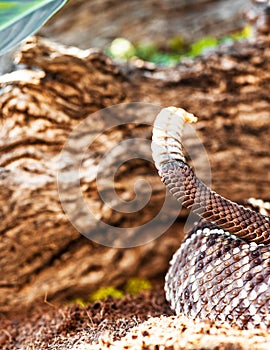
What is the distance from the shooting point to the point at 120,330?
1.31 meters

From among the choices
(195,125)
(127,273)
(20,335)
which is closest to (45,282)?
(20,335)

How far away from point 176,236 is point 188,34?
4.56ft

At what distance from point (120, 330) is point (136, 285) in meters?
0.60

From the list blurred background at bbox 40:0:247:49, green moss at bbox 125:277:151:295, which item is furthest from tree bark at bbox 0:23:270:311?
blurred background at bbox 40:0:247:49

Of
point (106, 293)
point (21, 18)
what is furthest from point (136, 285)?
point (21, 18)

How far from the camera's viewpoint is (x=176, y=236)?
1962mm

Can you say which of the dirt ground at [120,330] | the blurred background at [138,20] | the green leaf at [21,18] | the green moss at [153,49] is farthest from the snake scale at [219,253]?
the blurred background at [138,20]

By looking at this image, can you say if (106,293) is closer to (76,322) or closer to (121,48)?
(76,322)

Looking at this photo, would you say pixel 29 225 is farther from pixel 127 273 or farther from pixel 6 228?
pixel 127 273

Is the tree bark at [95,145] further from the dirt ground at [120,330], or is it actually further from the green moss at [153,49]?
the green moss at [153,49]

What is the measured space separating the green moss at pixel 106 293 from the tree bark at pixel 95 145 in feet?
0.10

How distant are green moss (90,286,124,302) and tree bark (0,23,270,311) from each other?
0.03 meters

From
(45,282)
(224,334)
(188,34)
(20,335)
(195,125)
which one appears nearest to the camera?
(224,334)

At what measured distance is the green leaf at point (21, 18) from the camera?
1.41 m
